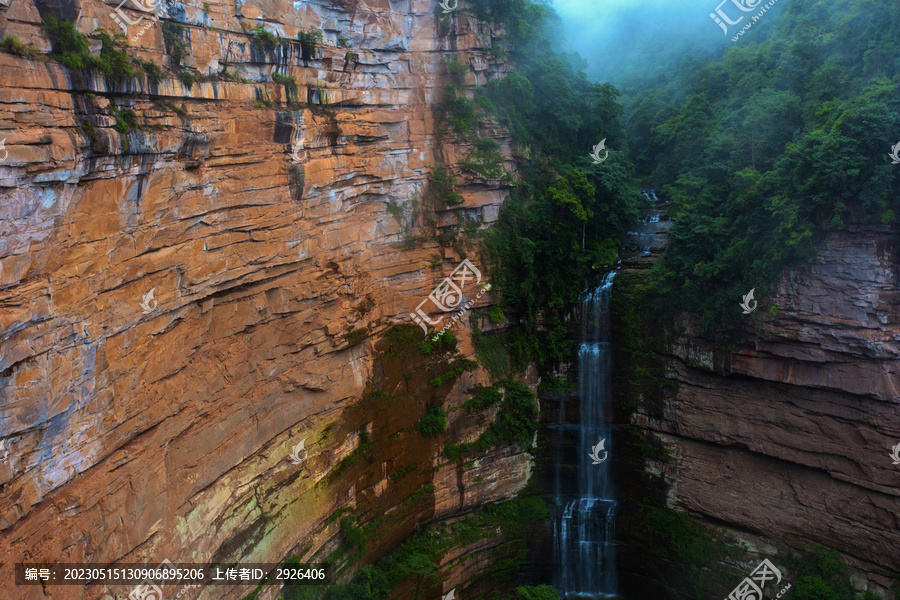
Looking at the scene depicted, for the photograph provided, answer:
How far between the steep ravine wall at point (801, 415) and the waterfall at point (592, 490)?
3.79 feet

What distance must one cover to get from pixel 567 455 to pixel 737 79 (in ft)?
49.5

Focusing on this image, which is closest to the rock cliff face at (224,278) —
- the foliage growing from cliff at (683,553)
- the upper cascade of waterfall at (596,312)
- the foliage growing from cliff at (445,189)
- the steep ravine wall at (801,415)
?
the foliage growing from cliff at (445,189)

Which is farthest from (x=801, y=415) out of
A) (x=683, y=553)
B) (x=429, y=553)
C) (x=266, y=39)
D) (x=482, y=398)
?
(x=266, y=39)

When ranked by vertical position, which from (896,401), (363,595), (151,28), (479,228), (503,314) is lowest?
(363,595)

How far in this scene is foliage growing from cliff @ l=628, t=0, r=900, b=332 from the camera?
49.5 ft

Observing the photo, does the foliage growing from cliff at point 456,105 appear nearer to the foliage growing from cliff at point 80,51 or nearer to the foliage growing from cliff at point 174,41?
the foliage growing from cliff at point 174,41

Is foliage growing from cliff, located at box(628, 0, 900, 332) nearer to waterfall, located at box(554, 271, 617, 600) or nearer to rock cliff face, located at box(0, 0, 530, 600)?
waterfall, located at box(554, 271, 617, 600)

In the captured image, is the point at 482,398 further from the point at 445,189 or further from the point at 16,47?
the point at 16,47

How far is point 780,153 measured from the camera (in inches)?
720

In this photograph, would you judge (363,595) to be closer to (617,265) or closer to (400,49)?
(617,265)

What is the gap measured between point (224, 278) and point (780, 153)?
16.3 metres

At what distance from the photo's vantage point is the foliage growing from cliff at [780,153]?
594 inches

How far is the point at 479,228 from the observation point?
65.3 ft

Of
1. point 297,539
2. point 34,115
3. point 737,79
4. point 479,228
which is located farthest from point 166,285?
point 737,79
